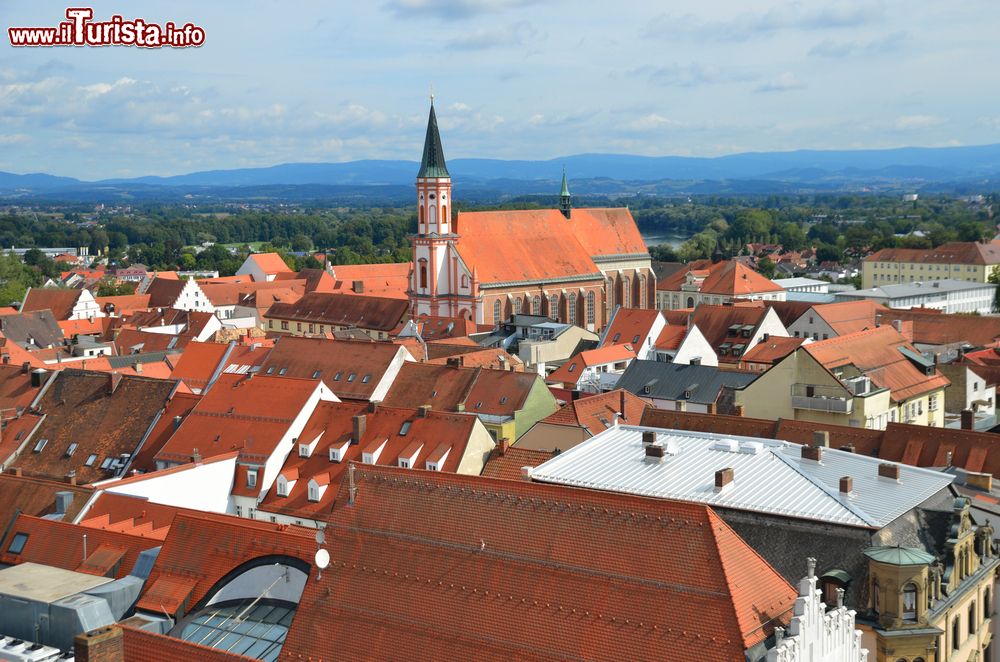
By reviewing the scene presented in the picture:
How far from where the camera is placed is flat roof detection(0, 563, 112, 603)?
99.6 feet

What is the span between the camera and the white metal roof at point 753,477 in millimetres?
32031

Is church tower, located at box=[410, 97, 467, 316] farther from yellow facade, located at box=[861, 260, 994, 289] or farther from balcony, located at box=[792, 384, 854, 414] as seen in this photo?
yellow facade, located at box=[861, 260, 994, 289]

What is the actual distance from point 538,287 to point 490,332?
1992cm

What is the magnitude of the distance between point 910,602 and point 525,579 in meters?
10.6

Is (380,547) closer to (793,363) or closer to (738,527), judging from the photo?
(738,527)

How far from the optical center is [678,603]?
73.3 feet

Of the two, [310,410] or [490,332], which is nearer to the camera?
[310,410]

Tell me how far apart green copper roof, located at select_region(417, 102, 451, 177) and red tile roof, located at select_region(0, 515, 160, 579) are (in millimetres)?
79378

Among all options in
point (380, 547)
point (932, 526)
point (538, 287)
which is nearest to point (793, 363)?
point (932, 526)

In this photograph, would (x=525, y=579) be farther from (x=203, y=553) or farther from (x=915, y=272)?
(x=915, y=272)

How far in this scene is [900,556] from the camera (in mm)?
28234

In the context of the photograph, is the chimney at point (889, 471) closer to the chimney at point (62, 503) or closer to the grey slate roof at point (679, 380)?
the chimney at point (62, 503)

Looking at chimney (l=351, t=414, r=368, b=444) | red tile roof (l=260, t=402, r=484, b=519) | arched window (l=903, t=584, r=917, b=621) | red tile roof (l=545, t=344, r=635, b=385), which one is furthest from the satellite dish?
red tile roof (l=545, t=344, r=635, b=385)

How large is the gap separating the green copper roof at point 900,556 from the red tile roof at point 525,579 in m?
5.05
